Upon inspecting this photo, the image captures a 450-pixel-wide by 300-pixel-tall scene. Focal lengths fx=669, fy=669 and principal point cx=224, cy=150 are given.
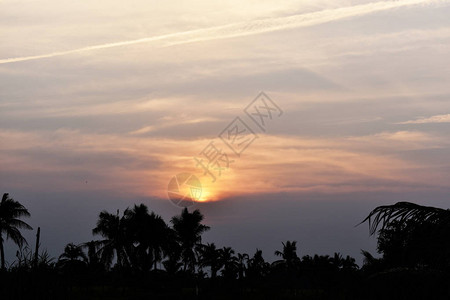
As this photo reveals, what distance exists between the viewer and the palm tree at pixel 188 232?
10544cm

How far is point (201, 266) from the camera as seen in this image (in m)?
113

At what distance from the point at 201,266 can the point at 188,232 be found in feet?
31.8

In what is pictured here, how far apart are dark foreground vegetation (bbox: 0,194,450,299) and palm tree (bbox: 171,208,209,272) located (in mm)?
158

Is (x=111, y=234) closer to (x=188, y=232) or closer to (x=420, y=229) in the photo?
(x=188, y=232)

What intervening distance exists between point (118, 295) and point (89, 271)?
23894 mm

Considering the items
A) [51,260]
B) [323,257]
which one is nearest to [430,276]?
[51,260]

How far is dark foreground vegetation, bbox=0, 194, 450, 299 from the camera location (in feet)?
34.8

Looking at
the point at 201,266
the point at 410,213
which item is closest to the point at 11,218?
the point at 201,266

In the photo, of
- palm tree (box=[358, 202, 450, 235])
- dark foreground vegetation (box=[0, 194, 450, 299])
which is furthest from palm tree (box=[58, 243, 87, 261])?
palm tree (box=[358, 202, 450, 235])

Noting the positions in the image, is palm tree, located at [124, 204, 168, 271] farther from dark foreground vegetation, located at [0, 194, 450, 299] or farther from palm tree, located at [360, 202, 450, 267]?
palm tree, located at [360, 202, 450, 267]

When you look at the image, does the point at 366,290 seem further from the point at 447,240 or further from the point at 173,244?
the point at 173,244

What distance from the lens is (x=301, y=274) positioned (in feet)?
377

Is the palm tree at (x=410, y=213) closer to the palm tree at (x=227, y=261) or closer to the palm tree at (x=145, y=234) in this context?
the palm tree at (x=145, y=234)

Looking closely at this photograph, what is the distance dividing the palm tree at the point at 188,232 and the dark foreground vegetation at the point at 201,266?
158 mm
